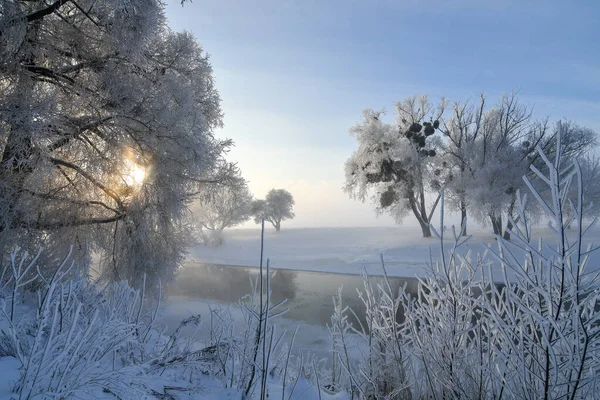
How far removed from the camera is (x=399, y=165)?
2480 cm

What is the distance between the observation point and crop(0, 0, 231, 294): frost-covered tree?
6.45 meters

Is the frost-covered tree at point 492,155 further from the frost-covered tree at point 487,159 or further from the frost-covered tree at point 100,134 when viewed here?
the frost-covered tree at point 100,134

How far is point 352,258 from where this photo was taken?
70.1 ft

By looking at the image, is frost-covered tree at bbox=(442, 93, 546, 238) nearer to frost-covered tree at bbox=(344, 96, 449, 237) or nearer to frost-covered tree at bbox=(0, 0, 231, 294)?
frost-covered tree at bbox=(344, 96, 449, 237)

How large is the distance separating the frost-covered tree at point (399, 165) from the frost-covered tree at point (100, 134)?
704 inches

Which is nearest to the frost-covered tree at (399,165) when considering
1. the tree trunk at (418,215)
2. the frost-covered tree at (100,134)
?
the tree trunk at (418,215)

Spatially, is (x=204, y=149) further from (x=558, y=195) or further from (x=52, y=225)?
(x=558, y=195)

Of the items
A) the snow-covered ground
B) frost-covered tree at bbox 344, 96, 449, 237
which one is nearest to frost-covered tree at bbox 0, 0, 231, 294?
the snow-covered ground

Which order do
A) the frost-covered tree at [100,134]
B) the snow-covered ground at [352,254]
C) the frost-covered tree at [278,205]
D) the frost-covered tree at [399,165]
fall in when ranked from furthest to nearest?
the frost-covered tree at [278,205] < the frost-covered tree at [399,165] < the snow-covered ground at [352,254] < the frost-covered tree at [100,134]

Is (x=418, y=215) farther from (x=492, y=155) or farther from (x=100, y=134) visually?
(x=100, y=134)

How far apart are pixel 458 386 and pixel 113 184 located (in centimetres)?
847

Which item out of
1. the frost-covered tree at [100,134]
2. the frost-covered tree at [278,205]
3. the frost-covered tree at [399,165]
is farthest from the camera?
the frost-covered tree at [278,205]

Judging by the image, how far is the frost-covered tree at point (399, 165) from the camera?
79.6 feet

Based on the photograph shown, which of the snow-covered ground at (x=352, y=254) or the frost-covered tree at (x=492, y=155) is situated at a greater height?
the frost-covered tree at (x=492, y=155)
